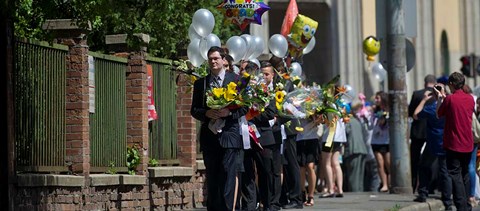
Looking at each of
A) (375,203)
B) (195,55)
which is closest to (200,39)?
(195,55)

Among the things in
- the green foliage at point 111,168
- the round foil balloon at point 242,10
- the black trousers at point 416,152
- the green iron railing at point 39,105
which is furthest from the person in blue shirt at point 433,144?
the green iron railing at point 39,105

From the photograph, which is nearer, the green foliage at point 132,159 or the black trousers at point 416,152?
the green foliage at point 132,159

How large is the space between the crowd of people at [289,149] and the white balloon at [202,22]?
567mm

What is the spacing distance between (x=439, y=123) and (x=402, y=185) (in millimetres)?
3332

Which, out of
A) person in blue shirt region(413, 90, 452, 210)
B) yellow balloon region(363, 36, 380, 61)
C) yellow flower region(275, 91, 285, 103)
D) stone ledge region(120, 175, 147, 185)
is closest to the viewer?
yellow flower region(275, 91, 285, 103)

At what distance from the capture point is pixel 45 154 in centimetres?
1656

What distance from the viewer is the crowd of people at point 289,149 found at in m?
16.2

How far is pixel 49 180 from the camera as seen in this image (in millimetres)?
16078

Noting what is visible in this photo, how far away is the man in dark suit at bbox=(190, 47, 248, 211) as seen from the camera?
16.0 m

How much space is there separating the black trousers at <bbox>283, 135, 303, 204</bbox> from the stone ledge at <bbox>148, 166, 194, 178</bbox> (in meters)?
1.38

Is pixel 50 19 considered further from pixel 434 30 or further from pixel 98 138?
pixel 434 30

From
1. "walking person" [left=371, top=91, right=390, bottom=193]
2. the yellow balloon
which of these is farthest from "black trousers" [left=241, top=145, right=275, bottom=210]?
the yellow balloon

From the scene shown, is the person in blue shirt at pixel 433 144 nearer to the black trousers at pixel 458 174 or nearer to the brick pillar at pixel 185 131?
the black trousers at pixel 458 174

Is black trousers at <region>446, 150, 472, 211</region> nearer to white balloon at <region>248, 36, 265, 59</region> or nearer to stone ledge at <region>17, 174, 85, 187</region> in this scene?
white balloon at <region>248, 36, 265, 59</region>
